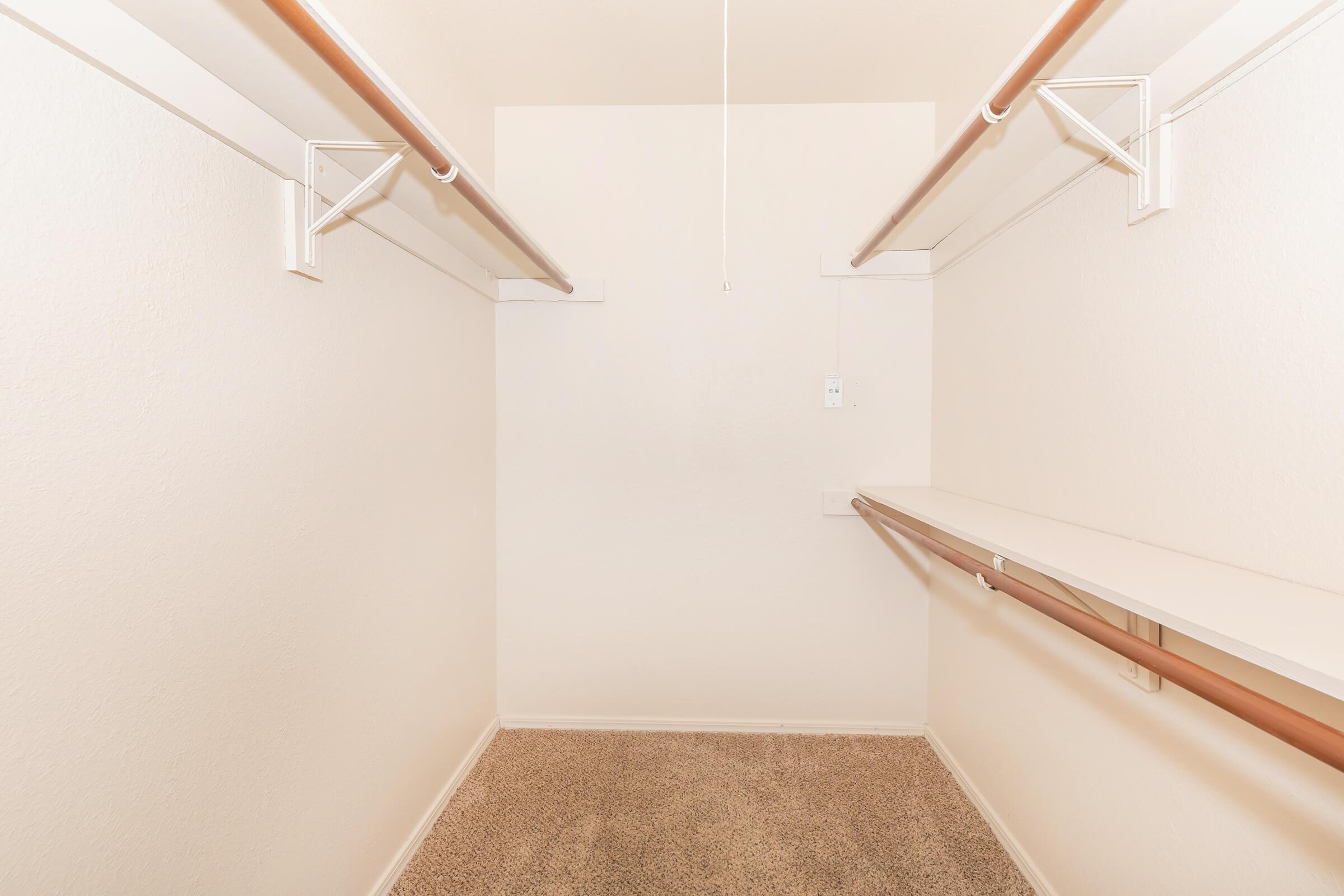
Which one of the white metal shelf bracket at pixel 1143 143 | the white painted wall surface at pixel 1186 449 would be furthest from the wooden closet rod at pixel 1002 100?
the white painted wall surface at pixel 1186 449

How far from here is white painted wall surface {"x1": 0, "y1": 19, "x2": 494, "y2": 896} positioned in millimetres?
664

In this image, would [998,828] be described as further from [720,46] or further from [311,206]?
[720,46]

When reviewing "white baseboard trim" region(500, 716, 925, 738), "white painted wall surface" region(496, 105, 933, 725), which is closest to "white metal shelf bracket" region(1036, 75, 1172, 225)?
"white painted wall surface" region(496, 105, 933, 725)

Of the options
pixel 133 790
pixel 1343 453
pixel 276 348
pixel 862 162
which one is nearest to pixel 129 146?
pixel 276 348

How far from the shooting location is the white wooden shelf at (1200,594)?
0.57 metres

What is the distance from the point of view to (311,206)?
42.8 inches

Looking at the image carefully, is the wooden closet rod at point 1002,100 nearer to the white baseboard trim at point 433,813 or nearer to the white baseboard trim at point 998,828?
the white baseboard trim at point 998,828

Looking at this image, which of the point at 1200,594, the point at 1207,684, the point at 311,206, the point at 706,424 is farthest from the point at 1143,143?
the point at 311,206

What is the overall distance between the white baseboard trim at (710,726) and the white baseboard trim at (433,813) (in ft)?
0.44

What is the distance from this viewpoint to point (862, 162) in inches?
78.8

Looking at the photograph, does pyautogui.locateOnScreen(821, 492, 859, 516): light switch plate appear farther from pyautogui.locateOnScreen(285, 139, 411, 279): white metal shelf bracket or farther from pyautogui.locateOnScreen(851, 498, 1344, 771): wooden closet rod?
pyautogui.locateOnScreen(285, 139, 411, 279): white metal shelf bracket

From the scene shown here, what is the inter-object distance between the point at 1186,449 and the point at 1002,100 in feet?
2.37

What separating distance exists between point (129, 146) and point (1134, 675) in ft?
6.42

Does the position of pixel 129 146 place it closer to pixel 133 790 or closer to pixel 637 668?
pixel 133 790
